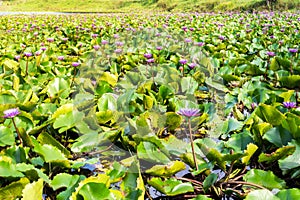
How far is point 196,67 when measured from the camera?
2.81 metres

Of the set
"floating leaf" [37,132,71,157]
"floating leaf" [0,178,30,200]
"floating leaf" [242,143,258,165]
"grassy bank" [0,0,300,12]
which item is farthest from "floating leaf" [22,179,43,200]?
"grassy bank" [0,0,300,12]

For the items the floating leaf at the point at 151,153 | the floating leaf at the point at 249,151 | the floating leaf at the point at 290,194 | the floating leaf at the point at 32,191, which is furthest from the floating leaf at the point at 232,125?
the floating leaf at the point at 32,191

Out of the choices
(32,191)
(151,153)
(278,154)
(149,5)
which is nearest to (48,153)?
(32,191)

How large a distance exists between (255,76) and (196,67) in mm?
496

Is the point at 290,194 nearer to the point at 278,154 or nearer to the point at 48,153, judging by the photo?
the point at 278,154

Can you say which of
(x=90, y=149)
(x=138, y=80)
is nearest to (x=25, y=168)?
(x=90, y=149)

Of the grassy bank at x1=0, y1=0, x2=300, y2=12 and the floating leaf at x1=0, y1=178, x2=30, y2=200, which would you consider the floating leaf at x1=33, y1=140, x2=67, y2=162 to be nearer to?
the floating leaf at x1=0, y1=178, x2=30, y2=200

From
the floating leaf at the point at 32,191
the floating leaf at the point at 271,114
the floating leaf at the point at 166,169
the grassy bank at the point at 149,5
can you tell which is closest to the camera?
the floating leaf at the point at 32,191

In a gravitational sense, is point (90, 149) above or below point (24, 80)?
below

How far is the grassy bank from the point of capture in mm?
13184

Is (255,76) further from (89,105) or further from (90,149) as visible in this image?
(90,149)

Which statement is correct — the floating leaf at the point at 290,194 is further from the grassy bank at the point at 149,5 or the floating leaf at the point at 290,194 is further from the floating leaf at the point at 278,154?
the grassy bank at the point at 149,5

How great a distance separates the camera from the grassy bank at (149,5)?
1318 centimetres

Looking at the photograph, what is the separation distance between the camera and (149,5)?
23547 millimetres
